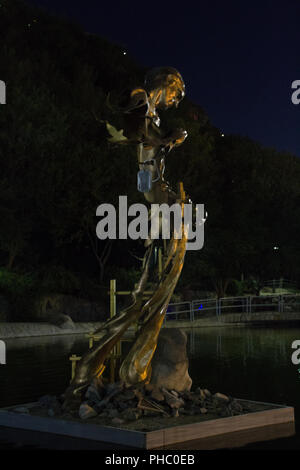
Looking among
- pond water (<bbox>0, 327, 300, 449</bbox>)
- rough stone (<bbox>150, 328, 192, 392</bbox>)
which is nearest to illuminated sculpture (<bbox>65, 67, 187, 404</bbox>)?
rough stone (<bbox>150, 328, 192, 392</bbox>)

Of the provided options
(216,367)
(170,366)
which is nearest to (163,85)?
(170,366)

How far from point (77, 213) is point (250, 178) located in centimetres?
1668

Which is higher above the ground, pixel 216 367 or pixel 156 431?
pixel 216 367

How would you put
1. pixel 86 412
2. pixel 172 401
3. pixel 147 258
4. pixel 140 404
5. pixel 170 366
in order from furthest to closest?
pixel 147 258 < pixel 170 366 < pixel 172 401 < pixel 140 404 < pixel 86 412

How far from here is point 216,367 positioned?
13.7 meters

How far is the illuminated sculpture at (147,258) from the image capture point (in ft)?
27.9

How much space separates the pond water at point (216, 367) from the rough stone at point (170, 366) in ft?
5.05

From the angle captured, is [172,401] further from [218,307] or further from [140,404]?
[218,307]

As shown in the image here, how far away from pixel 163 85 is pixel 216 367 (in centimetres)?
653

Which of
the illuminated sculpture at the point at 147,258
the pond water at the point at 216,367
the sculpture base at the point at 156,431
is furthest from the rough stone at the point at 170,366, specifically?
the pond water at the point at 216,367

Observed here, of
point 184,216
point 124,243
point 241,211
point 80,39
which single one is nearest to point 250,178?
point 241,211

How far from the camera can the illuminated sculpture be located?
852cm

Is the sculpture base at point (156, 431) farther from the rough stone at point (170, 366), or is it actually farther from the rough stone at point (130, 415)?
the rough stone at point (170, 366)

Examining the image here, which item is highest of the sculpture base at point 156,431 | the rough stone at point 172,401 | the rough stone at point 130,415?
the rough stone at point 172,401
